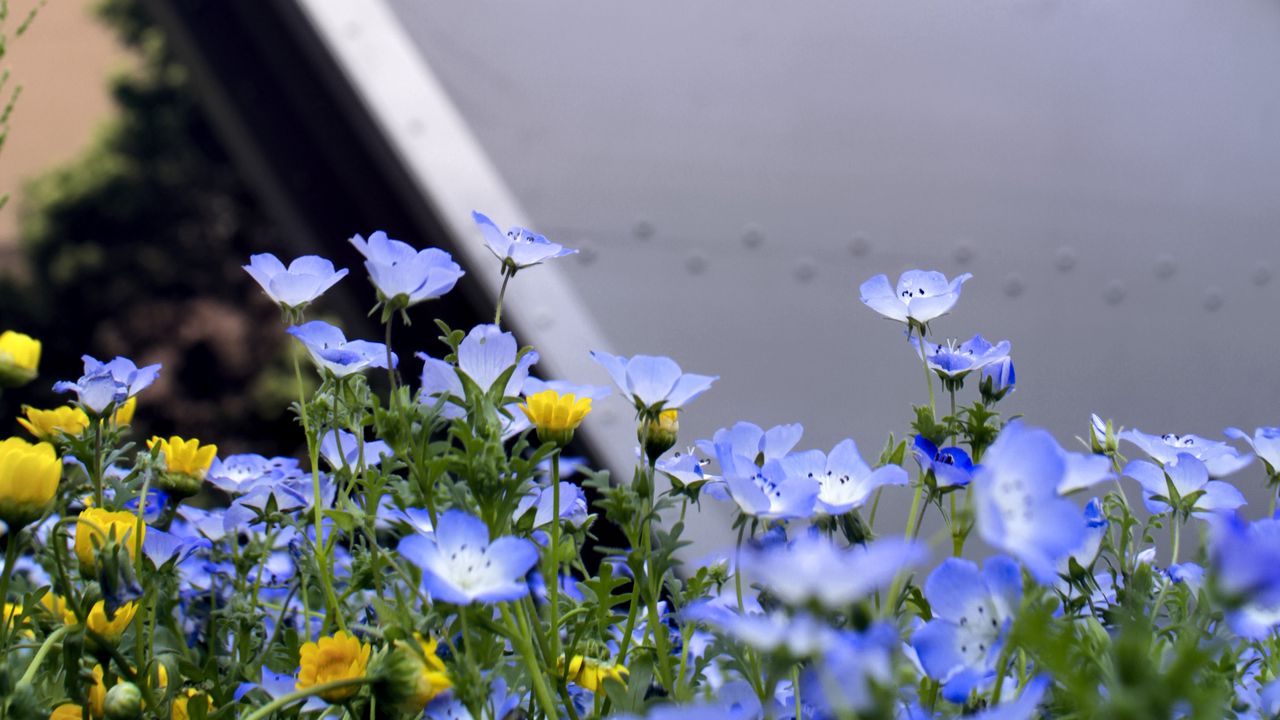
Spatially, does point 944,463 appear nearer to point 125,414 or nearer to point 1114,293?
point 125,414

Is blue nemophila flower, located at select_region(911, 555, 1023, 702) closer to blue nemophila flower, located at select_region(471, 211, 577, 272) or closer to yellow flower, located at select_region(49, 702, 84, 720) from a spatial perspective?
blue nemophila flower, located at select_region(471, 211, 577, 272)

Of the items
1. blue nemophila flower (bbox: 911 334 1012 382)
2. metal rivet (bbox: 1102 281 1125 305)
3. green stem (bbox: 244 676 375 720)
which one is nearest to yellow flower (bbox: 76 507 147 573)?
green stem (bbox: 244 676 375 720)

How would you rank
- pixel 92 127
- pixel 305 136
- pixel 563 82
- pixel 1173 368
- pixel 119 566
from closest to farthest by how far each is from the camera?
1. pixel 119 566
2. pixel 563 82
3. pixel 1173 368
4. pixel 305 136
5. pixel 92 127

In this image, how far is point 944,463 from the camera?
0.57 m

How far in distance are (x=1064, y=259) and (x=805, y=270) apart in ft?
1.62

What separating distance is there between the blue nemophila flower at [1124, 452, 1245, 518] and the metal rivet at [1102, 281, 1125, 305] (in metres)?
1.52

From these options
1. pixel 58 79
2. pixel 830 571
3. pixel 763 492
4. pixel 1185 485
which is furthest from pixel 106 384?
pixel 58 79

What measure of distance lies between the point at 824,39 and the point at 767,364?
58 cm

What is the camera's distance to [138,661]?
0.60m

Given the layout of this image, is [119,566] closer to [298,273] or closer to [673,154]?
[298,273]

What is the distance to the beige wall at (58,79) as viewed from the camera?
10031 mm

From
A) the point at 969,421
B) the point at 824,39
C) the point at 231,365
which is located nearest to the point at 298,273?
the point at 969,421

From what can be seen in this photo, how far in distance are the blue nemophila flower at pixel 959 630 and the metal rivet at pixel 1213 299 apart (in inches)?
79.2

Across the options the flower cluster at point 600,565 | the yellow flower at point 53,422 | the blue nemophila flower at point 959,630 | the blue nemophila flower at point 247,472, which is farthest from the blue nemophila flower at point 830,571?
the yellow flower at point 53,422
